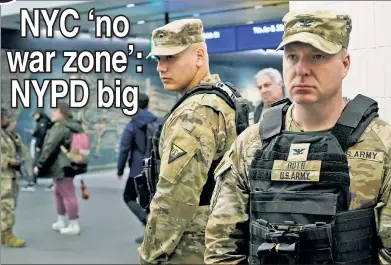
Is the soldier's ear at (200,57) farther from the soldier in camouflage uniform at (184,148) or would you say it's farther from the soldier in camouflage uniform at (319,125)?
the soldier in camouflage uniform at (319,125)

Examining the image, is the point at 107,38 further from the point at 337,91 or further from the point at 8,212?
the point at 8,212

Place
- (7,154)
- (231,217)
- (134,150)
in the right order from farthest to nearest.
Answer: (7,154) → (134,150) → (231,217)

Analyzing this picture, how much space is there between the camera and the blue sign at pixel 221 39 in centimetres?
217

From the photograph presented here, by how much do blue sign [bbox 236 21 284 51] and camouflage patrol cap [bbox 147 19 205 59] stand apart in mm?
457

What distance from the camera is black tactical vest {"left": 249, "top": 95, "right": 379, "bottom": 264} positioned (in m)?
1.09

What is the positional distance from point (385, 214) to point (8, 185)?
3.10 m

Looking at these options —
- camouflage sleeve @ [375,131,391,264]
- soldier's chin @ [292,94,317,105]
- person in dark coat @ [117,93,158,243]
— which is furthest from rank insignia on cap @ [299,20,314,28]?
person in dark coat @ [117,93,158,243]

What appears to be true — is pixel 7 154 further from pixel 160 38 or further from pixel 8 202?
pixel 160 38

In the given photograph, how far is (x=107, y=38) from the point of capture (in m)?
2.26

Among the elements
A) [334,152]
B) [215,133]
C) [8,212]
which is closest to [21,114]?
[8,212]

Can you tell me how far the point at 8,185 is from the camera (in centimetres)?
378

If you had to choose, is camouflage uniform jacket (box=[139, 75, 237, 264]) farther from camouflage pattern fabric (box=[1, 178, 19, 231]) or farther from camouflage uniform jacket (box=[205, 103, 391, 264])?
camouflage pattern fabric (box=[1, 178, 19, 231])


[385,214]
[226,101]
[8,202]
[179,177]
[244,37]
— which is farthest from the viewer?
[8,202]

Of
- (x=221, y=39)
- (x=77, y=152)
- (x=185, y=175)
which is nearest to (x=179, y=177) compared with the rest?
(x=185, y=175)
